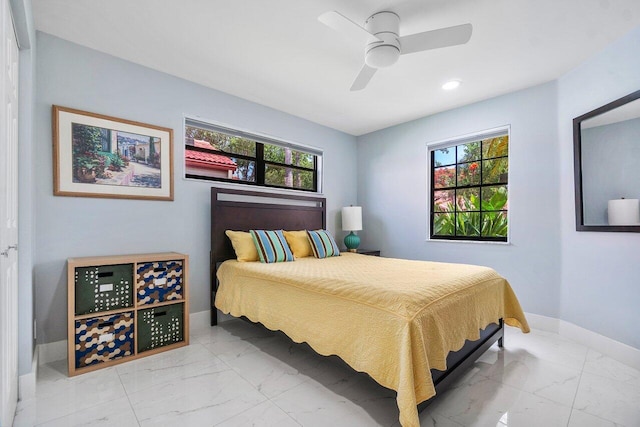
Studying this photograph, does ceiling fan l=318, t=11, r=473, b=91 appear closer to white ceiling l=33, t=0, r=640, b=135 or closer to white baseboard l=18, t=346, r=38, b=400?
white ceiling l=33, t=0, r=640, b=135

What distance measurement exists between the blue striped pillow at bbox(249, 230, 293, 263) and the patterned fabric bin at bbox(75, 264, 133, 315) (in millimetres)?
1148

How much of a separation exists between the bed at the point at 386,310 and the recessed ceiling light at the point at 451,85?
1.88m

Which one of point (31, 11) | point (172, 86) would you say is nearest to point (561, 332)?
point (172, 86)

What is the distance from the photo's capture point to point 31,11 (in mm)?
2076

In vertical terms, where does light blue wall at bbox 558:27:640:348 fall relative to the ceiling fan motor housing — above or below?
below

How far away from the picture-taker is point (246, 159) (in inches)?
147

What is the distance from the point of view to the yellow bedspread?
1517mm

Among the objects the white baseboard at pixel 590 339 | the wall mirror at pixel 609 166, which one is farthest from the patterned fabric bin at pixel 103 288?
the wall mirror at pixel 609 166

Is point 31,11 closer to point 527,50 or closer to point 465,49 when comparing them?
point 465,49

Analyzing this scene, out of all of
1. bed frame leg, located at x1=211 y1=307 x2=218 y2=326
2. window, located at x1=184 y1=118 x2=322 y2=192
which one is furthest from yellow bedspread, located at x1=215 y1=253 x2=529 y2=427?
window, located at x1=184 y1=118 x2=322 y2=192

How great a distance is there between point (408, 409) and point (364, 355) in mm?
349

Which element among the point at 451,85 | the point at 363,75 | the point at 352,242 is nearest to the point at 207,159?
the point at 363,75

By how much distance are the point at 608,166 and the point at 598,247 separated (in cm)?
71

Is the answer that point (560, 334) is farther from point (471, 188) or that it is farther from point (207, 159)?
point (207, 159)
